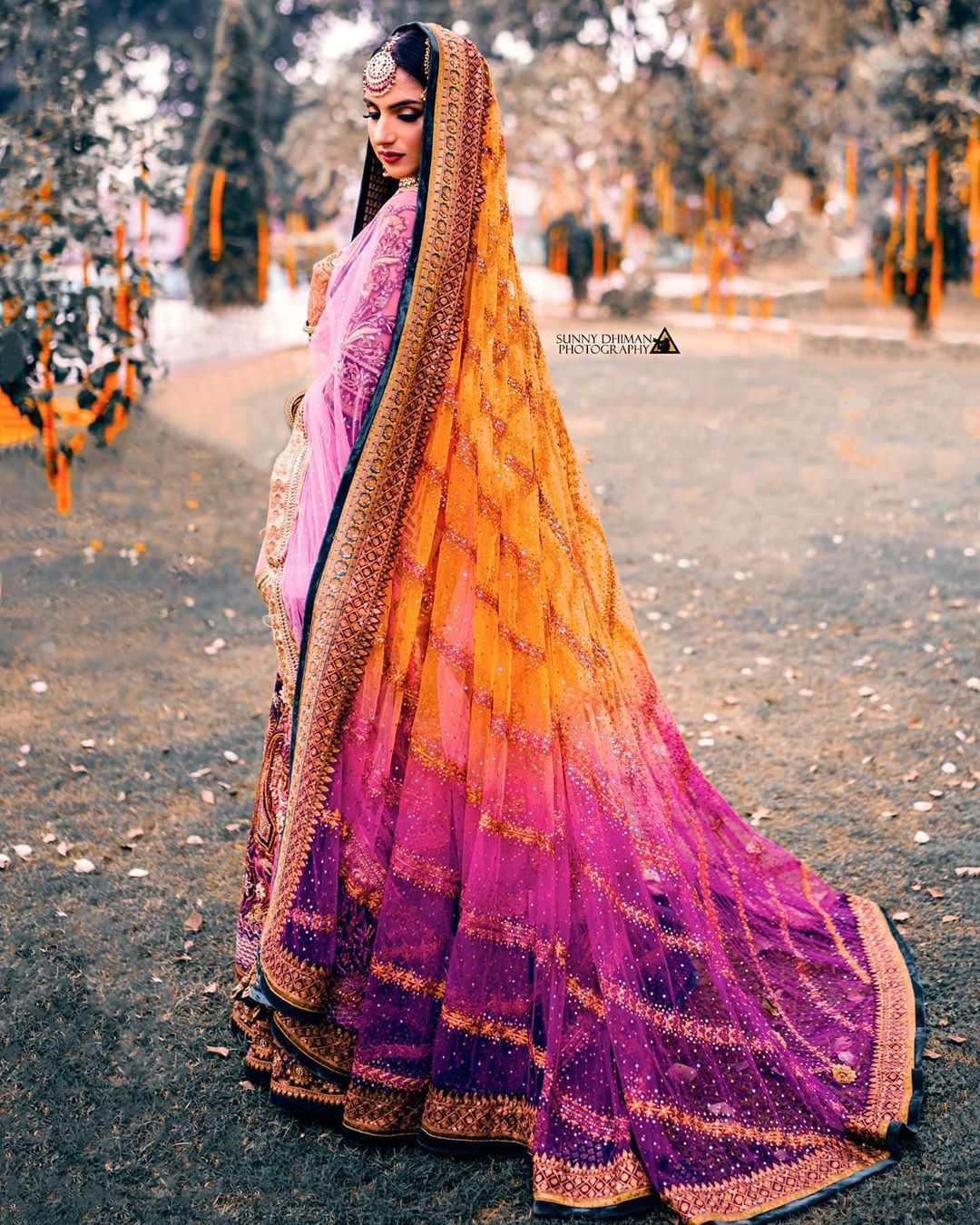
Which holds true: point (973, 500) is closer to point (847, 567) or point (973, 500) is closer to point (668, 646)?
point (847, 567)

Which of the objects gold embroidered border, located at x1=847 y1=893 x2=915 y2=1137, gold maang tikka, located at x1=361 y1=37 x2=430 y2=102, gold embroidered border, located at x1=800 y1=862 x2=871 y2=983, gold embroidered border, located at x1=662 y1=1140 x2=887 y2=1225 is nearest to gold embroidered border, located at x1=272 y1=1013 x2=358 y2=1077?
gold embroidered border, located at x1=662 y1=1140 x2=887 y2=1225

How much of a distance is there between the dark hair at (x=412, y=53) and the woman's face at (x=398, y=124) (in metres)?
0.01

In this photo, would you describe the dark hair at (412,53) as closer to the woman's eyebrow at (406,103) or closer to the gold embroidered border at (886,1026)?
the woman's eyebrow at (406,103)

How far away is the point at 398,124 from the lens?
2.26 metres

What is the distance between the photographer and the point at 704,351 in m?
11.9

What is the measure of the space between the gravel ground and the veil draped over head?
15 cm

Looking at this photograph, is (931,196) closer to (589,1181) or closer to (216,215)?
(216,215)

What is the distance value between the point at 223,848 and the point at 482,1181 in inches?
62.4

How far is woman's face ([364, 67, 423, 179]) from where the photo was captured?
7.31 feet

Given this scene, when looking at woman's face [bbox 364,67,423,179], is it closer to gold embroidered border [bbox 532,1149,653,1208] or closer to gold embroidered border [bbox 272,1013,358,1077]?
gold embroidered border [bbox 272,1013,358,1077]

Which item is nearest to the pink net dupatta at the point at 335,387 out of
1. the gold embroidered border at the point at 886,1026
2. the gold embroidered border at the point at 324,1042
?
the gold embroidered border at the point at 324,1042

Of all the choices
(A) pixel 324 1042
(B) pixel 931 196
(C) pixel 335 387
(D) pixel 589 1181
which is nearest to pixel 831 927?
(D) pixel 589 1181

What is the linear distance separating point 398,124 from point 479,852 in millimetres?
1378

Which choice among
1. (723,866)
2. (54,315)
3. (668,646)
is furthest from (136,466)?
(723,866)
